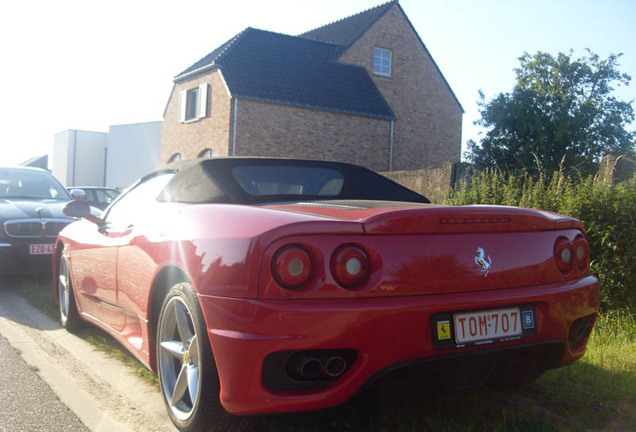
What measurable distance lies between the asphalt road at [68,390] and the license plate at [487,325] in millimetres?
1461

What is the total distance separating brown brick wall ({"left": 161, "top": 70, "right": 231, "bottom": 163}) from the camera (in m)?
23.4

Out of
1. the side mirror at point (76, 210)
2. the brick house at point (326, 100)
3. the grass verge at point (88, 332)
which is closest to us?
the grass verge at point (88, 332)

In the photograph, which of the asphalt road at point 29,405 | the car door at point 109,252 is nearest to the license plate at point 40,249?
the car door at point 109,252

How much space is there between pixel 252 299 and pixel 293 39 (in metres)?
26.0

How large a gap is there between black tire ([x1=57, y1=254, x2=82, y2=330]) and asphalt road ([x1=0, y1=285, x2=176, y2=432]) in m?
0.11

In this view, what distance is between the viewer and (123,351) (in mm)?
4383

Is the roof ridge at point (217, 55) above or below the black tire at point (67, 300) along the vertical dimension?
above

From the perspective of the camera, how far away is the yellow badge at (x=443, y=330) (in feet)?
7.98

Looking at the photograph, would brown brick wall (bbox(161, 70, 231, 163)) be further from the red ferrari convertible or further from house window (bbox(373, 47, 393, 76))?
the red ferrari convertible

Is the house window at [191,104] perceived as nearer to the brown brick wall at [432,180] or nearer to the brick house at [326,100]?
the brick house at [326,100]

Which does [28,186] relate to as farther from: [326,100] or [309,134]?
[326,100]

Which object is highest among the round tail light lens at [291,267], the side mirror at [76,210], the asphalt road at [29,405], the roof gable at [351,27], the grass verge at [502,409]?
the roof gable at [351,27]

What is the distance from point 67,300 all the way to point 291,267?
331cm

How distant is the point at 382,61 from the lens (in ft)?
95.7
